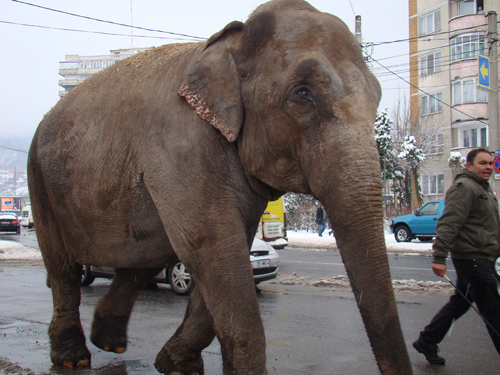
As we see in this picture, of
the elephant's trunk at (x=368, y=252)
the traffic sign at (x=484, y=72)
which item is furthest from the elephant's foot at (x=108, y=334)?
the traffic sign at (x=484, y=72)

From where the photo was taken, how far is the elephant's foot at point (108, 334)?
4.66m

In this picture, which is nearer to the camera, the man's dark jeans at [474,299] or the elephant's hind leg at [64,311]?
the elephant's hind leg at [64,311]

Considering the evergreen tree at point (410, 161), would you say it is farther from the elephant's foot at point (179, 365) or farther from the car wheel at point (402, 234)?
the elephant's foot at point (179, 365)

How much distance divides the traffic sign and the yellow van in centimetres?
828

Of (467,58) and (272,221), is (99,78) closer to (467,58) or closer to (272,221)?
(272,221)

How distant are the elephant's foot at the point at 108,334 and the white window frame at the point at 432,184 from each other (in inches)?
1738

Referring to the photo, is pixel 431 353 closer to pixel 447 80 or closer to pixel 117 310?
pixel 117 310

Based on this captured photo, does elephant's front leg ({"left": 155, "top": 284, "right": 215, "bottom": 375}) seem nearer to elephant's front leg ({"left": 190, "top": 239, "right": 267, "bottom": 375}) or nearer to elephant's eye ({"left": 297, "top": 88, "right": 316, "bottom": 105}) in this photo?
elephant's front leg ({"left": 190, "top": 239, "right": 267, "bottom": 375})

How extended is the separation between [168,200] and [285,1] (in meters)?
1.36

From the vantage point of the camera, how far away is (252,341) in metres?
3.11

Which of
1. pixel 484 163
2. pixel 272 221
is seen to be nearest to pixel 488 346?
pixel 484 163

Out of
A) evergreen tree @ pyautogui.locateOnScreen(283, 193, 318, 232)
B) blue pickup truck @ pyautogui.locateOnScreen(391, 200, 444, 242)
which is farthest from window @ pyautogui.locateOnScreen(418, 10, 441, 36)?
blue pickup truck @ pyautogui.locateOnScreen(391, 200, 444, 242)

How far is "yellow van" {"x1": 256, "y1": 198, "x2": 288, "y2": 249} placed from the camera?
19594 mm

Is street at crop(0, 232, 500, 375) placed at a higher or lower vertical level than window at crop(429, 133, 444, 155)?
lower
